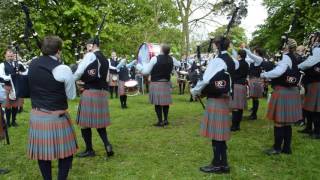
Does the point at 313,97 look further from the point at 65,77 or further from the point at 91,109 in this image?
the point at 65,77

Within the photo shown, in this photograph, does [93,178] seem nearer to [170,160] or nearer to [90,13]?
[170,160]

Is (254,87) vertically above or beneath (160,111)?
above

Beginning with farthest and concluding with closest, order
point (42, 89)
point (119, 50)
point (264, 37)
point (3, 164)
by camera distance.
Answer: point (264, 37) → point (119, 50) → point (3, 164) → point (42, 89)

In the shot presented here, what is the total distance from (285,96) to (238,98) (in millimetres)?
2102

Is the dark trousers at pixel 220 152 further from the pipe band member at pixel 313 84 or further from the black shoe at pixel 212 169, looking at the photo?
the pipe band member at pixel 313 84

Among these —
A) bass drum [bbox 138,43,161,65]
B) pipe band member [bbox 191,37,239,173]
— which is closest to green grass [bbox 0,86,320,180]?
pipe band member [bbox 191,37,239,173]

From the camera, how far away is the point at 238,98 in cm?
818

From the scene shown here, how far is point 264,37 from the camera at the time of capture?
107ft

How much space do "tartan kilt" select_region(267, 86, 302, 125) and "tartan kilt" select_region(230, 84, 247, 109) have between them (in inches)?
77.7

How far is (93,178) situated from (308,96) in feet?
14.1

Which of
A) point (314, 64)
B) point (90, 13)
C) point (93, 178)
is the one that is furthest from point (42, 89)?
point (90, 13)

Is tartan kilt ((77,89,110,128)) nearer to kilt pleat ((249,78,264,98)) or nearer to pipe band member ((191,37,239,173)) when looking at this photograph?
pipe band member ((191,37,239,173))

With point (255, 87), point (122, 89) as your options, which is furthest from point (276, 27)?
point (255, 87)

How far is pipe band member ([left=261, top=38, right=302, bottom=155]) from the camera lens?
587cm
